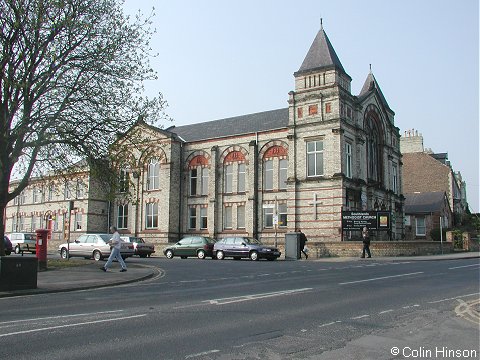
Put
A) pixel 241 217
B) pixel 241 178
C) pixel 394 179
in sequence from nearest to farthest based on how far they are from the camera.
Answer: pixel 241 217 < pixel 241 178 < pixel 394 179

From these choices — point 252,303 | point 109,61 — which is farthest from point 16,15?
point 252,303

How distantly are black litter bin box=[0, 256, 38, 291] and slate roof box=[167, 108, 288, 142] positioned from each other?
1086 inches

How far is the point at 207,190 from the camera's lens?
145 ft

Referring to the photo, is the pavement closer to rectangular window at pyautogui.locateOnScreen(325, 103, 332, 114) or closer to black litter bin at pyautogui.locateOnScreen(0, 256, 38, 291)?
black litter bin at pyautogui.locateOnScreen(0, 256, 38, 291)

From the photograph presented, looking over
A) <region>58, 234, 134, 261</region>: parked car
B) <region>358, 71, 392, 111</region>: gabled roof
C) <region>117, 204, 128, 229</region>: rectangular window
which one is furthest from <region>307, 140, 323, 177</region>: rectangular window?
<region>117, 204, 128, 229</region>: rectangular window

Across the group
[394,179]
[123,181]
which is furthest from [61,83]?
[394,179]

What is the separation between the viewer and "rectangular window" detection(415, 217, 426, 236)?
5659 centimetres

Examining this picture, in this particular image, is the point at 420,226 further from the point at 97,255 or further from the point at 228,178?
the point at 97,255

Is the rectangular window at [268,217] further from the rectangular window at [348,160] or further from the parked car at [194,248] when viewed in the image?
the rectangular window at [348,160]

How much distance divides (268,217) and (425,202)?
91.3ft

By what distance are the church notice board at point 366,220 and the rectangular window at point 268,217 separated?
7.42 meters

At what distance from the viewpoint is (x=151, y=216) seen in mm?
45531

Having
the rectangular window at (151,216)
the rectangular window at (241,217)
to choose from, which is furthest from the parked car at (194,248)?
the rectangular window at (151,216)

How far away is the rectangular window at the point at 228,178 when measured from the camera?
42469mm
